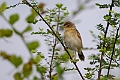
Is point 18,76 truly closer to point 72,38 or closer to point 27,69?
point 27,69

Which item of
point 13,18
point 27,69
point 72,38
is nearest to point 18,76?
point 27,69

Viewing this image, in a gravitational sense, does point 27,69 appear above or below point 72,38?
above

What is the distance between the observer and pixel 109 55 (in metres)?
2.95

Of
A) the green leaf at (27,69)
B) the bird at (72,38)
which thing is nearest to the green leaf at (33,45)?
the green leaf at (27,69)

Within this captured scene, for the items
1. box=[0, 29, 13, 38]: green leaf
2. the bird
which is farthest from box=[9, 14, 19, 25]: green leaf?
the bird

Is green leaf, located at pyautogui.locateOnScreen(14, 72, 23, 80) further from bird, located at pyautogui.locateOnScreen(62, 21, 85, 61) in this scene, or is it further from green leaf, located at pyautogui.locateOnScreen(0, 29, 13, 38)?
bird, located at pyautogui.locateOnScreen(62, 21, 85, 61)

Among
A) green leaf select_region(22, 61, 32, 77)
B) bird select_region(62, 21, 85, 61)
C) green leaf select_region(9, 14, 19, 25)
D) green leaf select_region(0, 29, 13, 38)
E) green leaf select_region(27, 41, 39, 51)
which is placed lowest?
bird select_region(62, 21, 85, 61)

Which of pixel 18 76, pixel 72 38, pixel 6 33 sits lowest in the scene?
pixel 72 38

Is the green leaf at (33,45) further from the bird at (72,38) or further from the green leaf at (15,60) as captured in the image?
the bird at (72,38)

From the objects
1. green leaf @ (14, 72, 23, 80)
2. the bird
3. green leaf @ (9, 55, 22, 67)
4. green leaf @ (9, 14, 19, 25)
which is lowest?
the bird

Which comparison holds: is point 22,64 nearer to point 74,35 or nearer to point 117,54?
point 117,54

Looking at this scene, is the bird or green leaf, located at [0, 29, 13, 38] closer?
green leaf, located at [0, 29, 13, 38]

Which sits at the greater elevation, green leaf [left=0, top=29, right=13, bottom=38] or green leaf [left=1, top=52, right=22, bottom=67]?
green leaf [left=0, top=29, right=13, bottom=38]

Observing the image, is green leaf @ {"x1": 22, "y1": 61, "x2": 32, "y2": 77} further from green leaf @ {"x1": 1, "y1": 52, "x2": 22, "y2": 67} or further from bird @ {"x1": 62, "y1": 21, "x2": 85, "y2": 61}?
bird @ {"x1": 62, "y1": 21, "x2": 85, "y2": 61}
